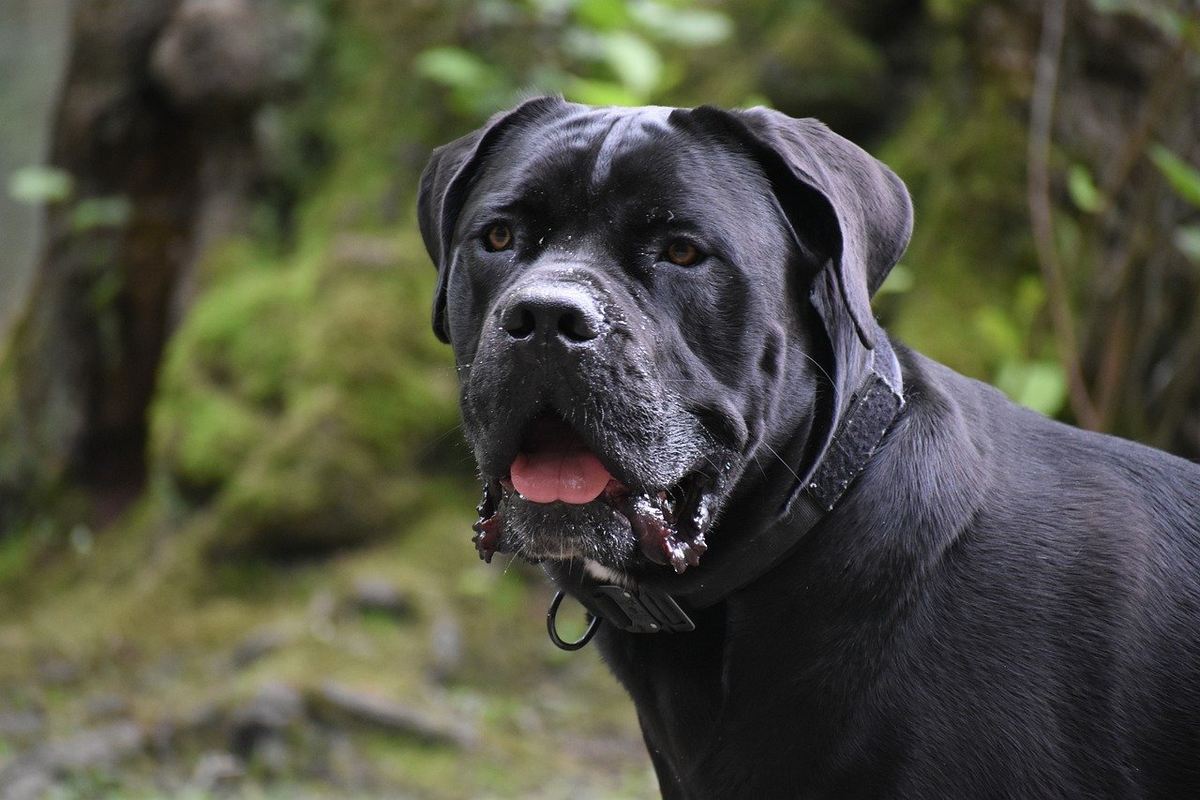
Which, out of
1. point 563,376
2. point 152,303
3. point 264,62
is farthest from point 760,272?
point 152,303

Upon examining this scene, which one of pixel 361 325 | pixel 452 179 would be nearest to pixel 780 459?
pixel 452 179

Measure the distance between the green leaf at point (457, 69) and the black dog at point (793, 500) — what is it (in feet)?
9.94

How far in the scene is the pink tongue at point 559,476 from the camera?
2279 mm

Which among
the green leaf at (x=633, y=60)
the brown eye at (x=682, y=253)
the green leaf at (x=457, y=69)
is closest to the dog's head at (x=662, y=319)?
the brown eye at (x=682, y=253)

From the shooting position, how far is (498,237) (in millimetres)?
2449

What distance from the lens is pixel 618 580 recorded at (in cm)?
236

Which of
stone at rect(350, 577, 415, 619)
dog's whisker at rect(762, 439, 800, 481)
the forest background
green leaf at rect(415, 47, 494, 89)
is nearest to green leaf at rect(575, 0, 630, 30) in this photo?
the forest background

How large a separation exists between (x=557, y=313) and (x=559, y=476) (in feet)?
1.07

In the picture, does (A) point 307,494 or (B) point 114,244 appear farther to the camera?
(B) point 114,244

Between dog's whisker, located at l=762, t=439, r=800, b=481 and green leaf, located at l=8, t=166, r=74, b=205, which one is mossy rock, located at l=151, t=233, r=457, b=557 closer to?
green leaf, located at l=8, t=166, r=74, b=205

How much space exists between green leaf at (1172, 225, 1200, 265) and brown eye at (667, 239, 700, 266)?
106 inches

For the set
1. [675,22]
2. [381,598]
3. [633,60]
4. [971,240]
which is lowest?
[381,598]

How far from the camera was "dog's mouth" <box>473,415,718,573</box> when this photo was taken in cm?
225

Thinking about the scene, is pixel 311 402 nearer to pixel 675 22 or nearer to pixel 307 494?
pixel 307 494
